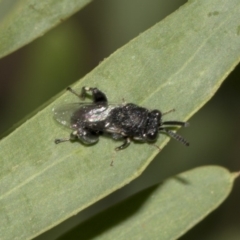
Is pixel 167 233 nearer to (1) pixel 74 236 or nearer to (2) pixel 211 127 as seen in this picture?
(1) pixel 74 236

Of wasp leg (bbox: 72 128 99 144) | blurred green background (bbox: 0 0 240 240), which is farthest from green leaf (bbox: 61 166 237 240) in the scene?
blurred green background (bbox: 0 0 240 240)

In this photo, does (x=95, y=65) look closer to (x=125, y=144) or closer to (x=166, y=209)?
(x=125, y=144)

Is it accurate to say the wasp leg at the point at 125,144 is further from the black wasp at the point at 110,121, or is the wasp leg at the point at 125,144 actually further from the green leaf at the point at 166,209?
the green leaf at the point at 166,209

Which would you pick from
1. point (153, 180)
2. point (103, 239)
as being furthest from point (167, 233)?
point (153, 180)

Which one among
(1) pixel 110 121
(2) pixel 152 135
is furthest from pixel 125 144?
(1) pixel 110 121

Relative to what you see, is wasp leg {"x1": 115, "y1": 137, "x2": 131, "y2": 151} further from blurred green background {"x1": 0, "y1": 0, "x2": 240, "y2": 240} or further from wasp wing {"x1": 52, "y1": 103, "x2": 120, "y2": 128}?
blurred green background {"x1": 0, "y1": 0, "x2": 240, "y2": 240}

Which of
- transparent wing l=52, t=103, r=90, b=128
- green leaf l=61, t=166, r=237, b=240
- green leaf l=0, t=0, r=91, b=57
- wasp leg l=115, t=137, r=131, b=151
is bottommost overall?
green leaf l=61, t=166, r=237, b=240

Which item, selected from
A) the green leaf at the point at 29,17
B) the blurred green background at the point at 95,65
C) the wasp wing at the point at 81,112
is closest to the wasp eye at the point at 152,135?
the wasp wing at the point at 81,112
